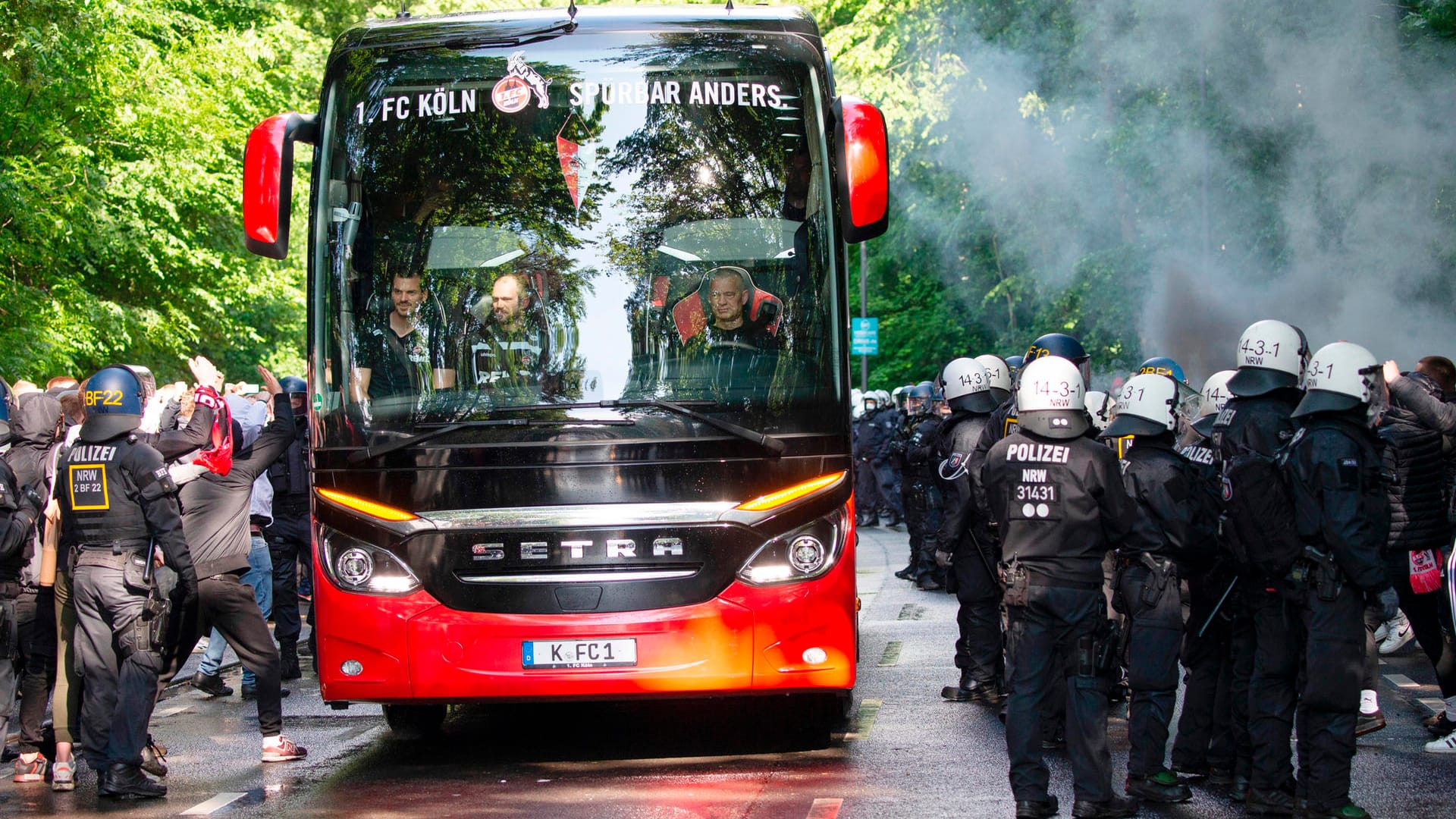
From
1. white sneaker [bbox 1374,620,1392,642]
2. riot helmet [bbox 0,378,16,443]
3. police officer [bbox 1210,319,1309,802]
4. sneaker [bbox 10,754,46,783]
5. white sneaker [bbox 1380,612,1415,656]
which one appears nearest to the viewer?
police officer [bbox 1210,319,1309,802]

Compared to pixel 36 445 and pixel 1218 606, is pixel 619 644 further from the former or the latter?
pixel 36 445

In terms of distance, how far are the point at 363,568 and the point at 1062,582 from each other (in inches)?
113

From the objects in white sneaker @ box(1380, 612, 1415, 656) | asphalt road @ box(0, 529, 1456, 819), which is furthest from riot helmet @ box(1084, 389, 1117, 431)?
white sneaker @ box(1380, 612, 1415, 656)

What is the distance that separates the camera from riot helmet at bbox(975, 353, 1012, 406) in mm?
9156

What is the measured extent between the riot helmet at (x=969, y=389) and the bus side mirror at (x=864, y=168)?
242cm

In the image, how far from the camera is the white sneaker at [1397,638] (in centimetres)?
1008

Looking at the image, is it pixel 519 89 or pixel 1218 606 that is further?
pixel 519 89

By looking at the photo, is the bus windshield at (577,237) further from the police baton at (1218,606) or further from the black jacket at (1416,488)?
the black jacket at (1416,488)

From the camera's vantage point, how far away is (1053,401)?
5.98 m

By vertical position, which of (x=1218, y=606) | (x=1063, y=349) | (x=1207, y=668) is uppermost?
(x=1063, y=349)

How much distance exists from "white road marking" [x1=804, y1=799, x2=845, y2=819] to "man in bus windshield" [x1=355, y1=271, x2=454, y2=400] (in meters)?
2.26

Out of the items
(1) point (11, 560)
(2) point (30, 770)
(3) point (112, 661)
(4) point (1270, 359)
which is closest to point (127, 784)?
(3) point (112, 661)

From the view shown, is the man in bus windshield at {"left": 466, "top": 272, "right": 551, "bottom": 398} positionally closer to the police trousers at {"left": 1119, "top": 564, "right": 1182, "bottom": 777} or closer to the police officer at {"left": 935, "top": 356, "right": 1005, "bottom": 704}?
the police trousers at {"left": 1119, "top": 564, "right": 1182, "bottom": 777}

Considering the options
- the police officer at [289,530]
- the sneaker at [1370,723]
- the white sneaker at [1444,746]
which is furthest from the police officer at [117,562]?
the white sneaker at [1444,746]
